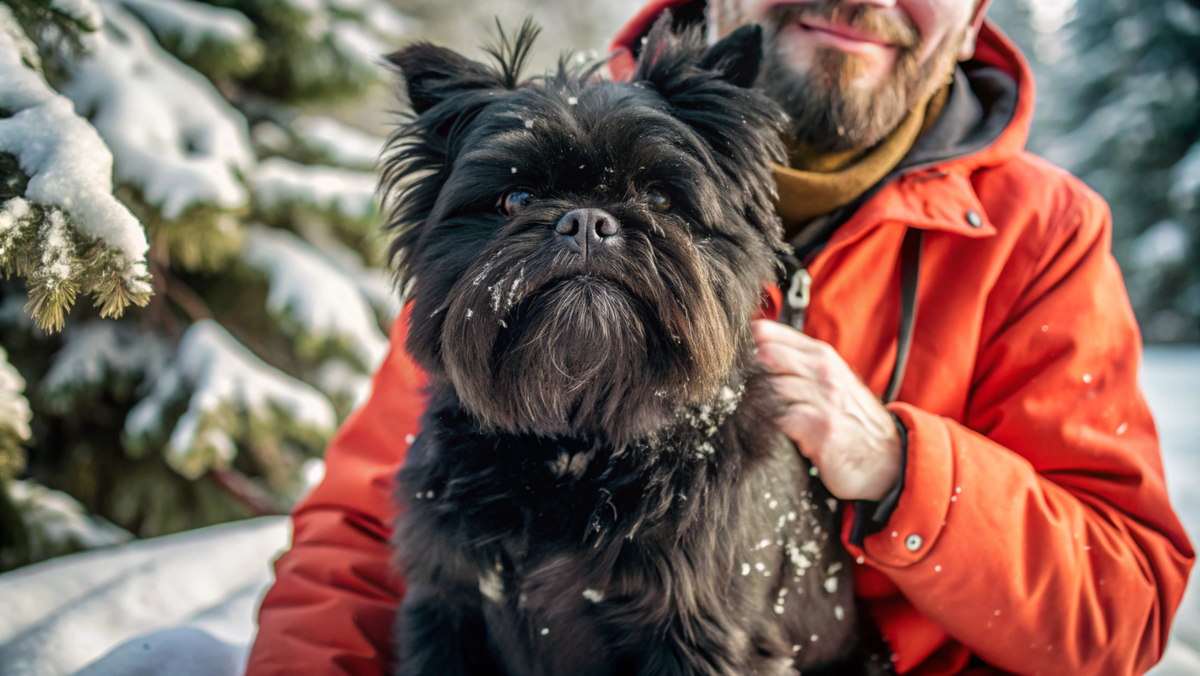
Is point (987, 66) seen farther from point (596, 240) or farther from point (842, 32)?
point (596, 240)

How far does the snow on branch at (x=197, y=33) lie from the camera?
343 centimetres

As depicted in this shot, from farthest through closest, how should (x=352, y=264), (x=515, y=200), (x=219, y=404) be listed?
(x=352, y=264)
(x=219, y=404)
(x=515, y=200)

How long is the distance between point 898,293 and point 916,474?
1.95 feet

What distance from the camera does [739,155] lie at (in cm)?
149

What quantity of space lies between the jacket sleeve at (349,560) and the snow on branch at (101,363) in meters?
2.04

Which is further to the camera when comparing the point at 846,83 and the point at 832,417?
the point at 846,83

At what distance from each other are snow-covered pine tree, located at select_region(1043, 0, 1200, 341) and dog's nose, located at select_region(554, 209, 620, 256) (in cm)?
1138

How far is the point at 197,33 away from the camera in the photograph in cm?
343

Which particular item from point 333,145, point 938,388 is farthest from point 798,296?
point 333,145

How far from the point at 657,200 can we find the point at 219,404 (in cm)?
277

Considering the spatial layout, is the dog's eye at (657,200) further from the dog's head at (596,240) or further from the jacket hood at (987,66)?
the jacket hood at (987,66)

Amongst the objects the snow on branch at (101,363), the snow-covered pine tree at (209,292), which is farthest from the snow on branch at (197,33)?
the snow on branch at (101,363)

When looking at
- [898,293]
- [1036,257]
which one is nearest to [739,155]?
[898,293]

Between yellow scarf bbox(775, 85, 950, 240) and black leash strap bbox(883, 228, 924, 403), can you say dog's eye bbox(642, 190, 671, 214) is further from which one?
black leash strap bbox(883, 228, 924, 403)
